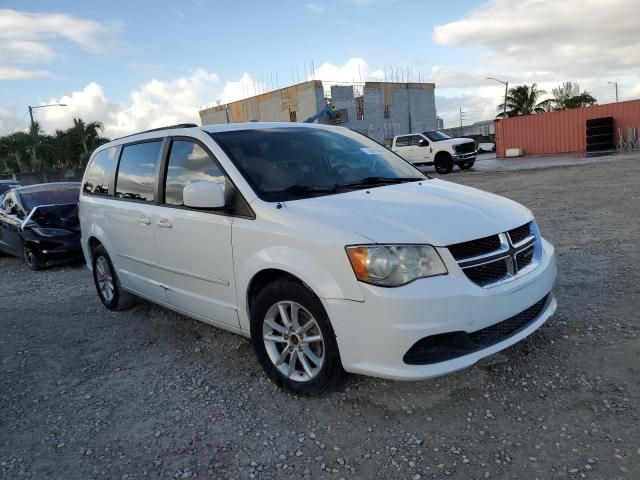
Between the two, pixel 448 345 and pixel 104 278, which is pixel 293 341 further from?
pixel 104 278

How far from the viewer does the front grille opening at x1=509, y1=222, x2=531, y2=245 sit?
3.16m

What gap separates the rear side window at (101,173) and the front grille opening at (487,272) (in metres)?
3.67

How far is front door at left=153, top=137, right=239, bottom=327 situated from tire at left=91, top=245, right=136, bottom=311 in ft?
4.33

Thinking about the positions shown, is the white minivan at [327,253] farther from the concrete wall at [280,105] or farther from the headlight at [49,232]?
the concrete wall at [280,105]

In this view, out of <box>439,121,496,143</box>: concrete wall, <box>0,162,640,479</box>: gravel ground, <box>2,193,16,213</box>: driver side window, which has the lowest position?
<box>0,162,640,479</box>: gravel ground

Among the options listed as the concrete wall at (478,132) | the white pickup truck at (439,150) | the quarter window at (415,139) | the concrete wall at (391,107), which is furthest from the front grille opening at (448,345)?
the concrete wall at (391,107)

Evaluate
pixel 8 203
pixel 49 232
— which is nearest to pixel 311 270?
pixel 49 232

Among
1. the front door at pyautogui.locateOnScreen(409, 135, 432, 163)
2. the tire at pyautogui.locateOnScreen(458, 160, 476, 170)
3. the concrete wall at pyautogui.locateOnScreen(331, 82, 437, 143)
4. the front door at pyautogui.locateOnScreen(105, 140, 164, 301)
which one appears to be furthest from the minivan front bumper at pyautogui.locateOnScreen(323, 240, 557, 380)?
the concrete wall at pyautogui.locateOnScreen(331, 82, 437, 143)

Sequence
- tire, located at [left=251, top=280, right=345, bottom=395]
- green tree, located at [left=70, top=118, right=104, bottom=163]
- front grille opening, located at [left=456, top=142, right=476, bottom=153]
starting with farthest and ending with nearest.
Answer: green tree, located at [left=70, top=118, right=104, bottom=163] < front grille opening, located at [left=456, top=142, right=476, bottom=153] < tire, located at [left=251, top=280, right=345, bottom=395]

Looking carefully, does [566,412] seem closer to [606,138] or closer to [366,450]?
[366,450]

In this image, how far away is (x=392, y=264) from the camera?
2.76 metres

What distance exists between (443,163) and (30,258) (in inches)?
725

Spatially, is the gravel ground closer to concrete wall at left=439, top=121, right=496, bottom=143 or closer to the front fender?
the front fender

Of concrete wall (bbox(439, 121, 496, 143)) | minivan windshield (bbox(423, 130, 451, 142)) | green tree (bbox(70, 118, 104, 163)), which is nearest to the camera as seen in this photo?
minivan windshield (bbox(423, 130, 451, 142))
